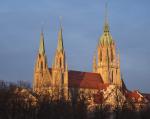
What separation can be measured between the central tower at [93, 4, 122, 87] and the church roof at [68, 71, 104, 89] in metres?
1.87

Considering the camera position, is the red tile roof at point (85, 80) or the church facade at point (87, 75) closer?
the church facade at point (87, 75)

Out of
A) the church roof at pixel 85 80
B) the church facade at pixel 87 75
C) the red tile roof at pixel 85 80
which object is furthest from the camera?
the church roof at pixel 85 80

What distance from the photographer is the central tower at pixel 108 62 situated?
13688cm

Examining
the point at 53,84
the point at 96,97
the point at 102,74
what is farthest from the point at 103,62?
the point at 96,97

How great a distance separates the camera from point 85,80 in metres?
134

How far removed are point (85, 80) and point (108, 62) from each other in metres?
7.52

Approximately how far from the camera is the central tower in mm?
136875

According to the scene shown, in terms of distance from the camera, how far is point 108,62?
451ft

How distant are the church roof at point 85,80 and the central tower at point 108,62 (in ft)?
6.14

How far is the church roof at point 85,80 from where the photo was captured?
130250mm

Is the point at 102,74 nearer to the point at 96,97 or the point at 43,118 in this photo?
the point at 96,97

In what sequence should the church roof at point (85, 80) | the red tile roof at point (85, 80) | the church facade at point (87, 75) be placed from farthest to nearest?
1. the church roof at point (85, 80)
2. the red tile roof at point (85, 80)
3. the church facade at point (87, 75)

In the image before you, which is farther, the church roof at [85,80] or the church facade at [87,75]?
the church roof at [85,80]

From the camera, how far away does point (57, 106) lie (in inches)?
2876
